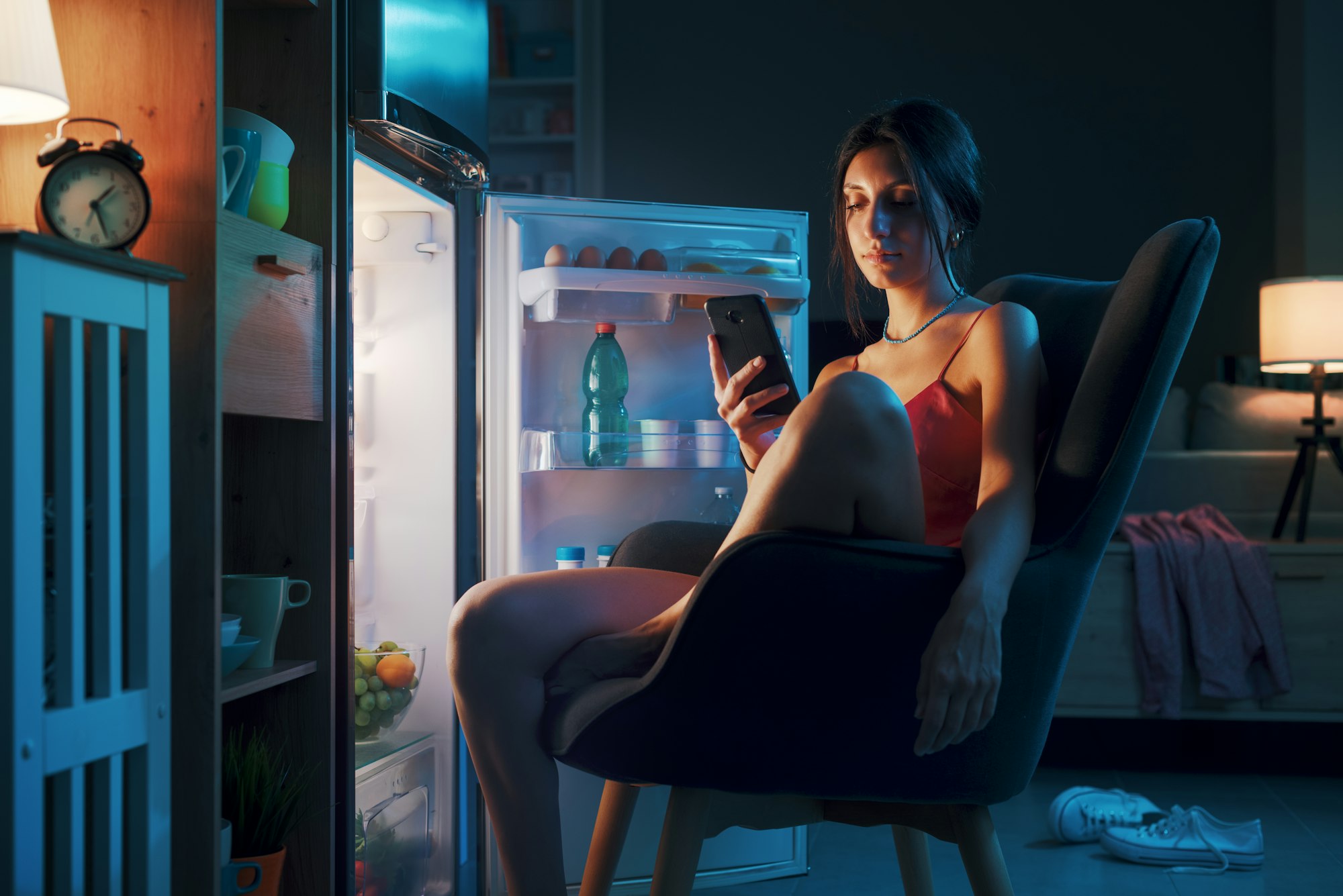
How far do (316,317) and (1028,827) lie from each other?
1.78 m

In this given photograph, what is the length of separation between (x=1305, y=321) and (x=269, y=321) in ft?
8.46

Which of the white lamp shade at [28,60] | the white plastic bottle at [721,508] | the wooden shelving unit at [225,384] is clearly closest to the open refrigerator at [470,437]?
the white plastic bottle at [721,508]

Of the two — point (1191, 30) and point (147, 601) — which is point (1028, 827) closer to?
point (147, 601)

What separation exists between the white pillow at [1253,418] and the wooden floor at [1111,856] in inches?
36.1

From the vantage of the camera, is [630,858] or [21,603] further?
[630,858]

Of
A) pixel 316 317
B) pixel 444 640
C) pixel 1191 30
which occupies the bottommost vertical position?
pixel 444 640

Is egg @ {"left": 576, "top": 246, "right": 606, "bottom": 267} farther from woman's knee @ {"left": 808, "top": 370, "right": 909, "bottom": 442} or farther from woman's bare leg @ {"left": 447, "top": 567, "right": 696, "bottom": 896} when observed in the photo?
woman's knee @ {"left": 808, "top": 370, "right": 909, "bottom": 442}

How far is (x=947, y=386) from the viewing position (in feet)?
4.24

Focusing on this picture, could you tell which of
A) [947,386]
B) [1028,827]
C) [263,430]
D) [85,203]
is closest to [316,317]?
[263,430]

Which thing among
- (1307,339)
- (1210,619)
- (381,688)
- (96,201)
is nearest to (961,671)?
(96,201)

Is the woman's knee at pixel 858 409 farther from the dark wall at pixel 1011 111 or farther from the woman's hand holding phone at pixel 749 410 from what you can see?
the dark wall at pixel 1011 111

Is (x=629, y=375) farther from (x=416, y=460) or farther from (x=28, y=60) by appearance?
(x=28, y=60)

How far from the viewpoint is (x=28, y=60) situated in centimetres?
102

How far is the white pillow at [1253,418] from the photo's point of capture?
3.02 meters
